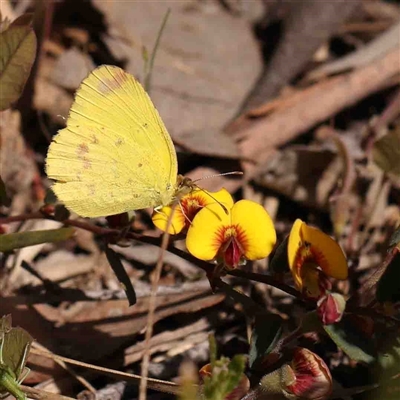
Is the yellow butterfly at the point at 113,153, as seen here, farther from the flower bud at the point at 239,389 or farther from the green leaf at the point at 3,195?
the flower bud at the point at 239,389

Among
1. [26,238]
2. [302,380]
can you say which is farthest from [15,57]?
[302,380]

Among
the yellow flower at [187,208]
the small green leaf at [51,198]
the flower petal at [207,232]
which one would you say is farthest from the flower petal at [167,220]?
the small green leaf at [51,198]

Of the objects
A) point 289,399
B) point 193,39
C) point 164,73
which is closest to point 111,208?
point 289,399

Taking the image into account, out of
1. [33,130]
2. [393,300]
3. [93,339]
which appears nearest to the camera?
[393,300]

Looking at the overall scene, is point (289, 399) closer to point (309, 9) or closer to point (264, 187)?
point (264, 187)

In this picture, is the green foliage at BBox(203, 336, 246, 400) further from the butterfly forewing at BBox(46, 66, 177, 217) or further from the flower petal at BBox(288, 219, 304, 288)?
the butterfly forewing at BBox(46, 66, 177, 217)

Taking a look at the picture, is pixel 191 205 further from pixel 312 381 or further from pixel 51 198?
pixel 312 381
